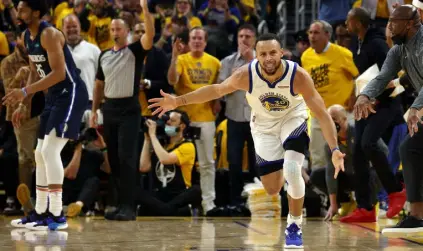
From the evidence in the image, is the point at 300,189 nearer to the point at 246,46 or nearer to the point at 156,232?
the point at 156,232

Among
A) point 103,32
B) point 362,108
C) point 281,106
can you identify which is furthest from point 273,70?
point 103,32

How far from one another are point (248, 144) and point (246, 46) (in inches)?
48.4

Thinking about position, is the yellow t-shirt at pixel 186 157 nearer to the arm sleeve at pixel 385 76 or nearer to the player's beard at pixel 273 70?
the arm sleeve at pixel 385 76

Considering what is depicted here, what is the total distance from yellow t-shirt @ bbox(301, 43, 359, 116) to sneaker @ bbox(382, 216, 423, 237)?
309 cm

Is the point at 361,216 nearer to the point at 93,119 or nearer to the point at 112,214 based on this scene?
the point at 112,214

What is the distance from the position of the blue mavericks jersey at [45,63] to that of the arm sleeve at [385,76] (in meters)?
2.93

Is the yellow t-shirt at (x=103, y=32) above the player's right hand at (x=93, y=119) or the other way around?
above

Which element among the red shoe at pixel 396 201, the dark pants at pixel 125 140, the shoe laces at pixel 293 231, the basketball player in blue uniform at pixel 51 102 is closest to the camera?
the shoe laces at pixel 293 231

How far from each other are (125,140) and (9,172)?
1945 millimetres

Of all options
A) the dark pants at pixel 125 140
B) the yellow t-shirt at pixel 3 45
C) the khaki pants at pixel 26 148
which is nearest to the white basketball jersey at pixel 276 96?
the dark pants at pixel 125 140

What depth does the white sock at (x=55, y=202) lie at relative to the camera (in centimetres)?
801

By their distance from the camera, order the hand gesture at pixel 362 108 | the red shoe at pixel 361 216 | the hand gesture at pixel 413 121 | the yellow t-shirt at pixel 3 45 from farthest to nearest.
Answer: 1. the yellow t-shirt at pixel 3 45
2. the red shoe at pixel 361 216
3. the hand gesture at pixel 362 108
4. the hand gesture at pixel 413 121

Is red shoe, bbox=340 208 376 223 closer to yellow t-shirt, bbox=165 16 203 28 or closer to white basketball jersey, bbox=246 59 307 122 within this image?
white basketball jersey, bbox=246 59 307 122

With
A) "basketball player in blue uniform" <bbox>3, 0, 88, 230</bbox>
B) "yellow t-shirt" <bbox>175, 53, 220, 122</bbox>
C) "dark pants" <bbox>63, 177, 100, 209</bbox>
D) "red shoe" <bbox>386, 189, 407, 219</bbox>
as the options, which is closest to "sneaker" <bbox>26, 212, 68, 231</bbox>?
"basketball player in blue uniform" <bbox>3, 0, 88, 230</bbox>
